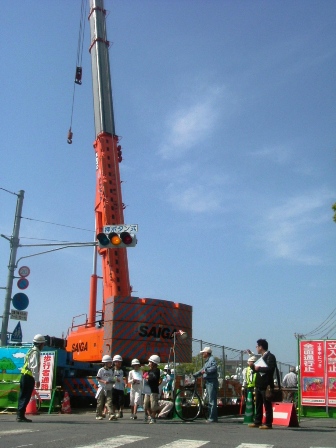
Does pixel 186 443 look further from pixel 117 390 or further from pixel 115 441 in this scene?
pixel 117 390

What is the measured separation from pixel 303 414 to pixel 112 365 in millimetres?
4796

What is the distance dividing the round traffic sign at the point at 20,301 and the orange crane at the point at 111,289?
8.54 feet

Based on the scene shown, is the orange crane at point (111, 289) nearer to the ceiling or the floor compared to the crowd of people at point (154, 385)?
nearer to the ceiling

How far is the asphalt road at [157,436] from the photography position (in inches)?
313

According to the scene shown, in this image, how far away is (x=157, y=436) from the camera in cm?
912

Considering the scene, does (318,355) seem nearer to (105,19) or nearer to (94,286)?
(94,286)

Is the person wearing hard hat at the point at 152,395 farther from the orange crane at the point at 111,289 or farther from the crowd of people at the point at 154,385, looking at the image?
the orange crane at the point at 111,289

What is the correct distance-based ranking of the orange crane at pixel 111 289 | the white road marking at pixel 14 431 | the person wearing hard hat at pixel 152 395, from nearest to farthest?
1. the white road marking at pixel 14 431
2. the person wearing hard hat at pixel 152 395
3. the orange crane at pixel 111 289

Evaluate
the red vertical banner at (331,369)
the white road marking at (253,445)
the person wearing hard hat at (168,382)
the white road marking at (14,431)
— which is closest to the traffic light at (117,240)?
the person wearing hard hat at (168,382)

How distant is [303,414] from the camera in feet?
44.8

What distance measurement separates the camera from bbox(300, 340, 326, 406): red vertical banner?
531 inches

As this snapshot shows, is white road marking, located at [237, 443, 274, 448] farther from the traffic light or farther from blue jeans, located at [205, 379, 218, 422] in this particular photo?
the traffic light

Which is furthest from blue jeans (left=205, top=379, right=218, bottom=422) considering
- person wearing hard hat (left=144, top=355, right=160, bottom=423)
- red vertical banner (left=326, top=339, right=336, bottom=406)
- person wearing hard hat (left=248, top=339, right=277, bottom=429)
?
red vertical banner (left=326, top=339, right=336, bottom=406)

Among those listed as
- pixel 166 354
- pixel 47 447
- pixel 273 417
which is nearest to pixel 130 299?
pixel 166 354
